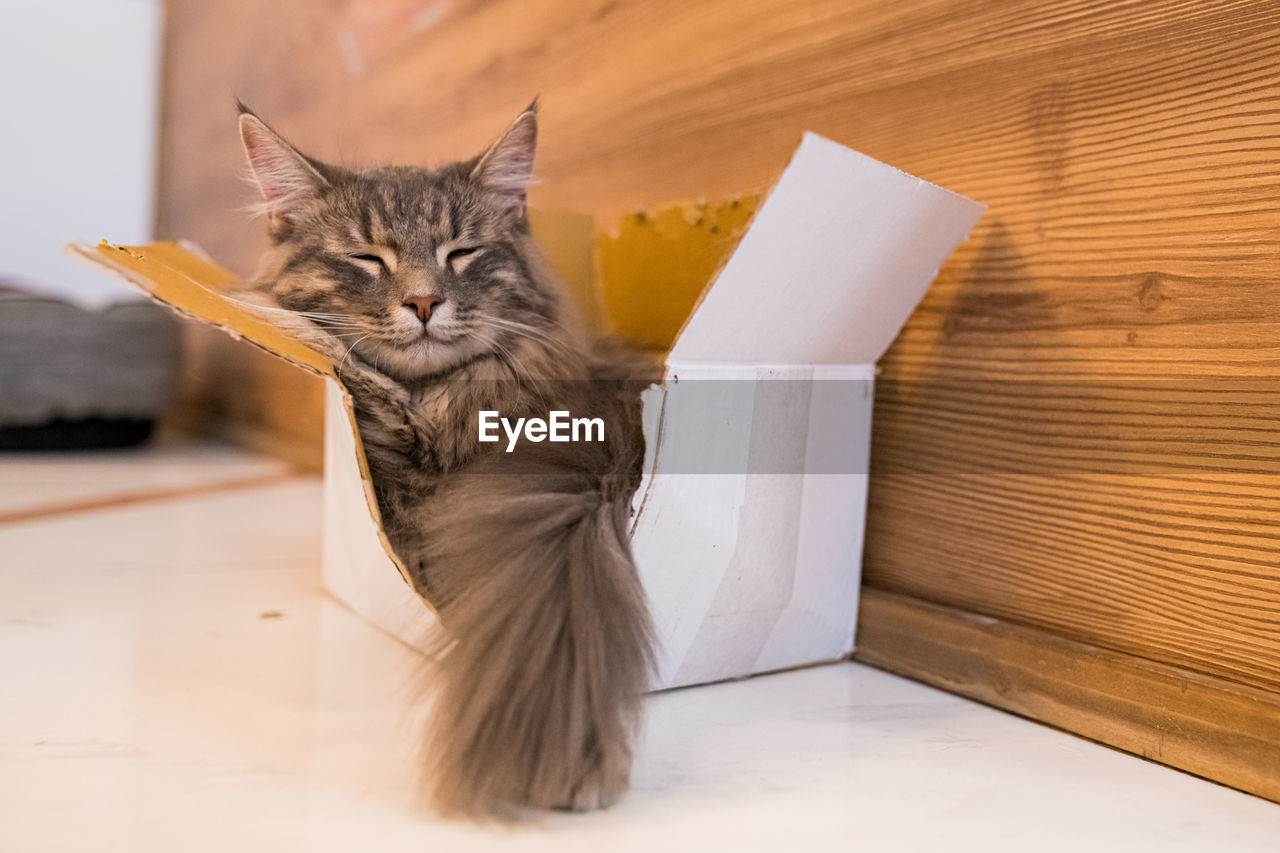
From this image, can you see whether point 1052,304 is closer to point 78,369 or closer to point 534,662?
point 534,662

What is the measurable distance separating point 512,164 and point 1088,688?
91 centimetres

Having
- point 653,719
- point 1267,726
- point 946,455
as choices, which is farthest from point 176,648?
point 1267,726

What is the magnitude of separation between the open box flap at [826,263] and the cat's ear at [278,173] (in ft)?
1.79

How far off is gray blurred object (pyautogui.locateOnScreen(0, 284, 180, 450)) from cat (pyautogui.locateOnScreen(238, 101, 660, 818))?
1.77 m

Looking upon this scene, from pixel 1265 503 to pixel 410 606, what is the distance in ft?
2.83

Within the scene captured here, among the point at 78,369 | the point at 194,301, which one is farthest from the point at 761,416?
the point at 78,369

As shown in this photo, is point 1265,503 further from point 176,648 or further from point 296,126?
point 296,126

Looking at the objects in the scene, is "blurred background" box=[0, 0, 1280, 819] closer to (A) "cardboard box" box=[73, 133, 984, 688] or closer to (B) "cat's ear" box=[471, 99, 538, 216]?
(A) "cardboard box" box=[73, 133, 984, 688]

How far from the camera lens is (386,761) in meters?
0.87

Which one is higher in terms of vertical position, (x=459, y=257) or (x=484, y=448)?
(x=459, y=257)

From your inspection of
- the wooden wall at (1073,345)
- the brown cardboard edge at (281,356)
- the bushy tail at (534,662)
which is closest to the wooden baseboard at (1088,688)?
the wooden wall at (1073,345)

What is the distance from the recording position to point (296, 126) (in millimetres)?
2965

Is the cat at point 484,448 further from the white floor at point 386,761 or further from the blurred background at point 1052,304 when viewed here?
the blurred background at point 1052,304

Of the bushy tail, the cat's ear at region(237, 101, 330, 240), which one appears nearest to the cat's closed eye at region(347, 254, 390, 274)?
the cat's ear at region(237, 101, 330, 240)
